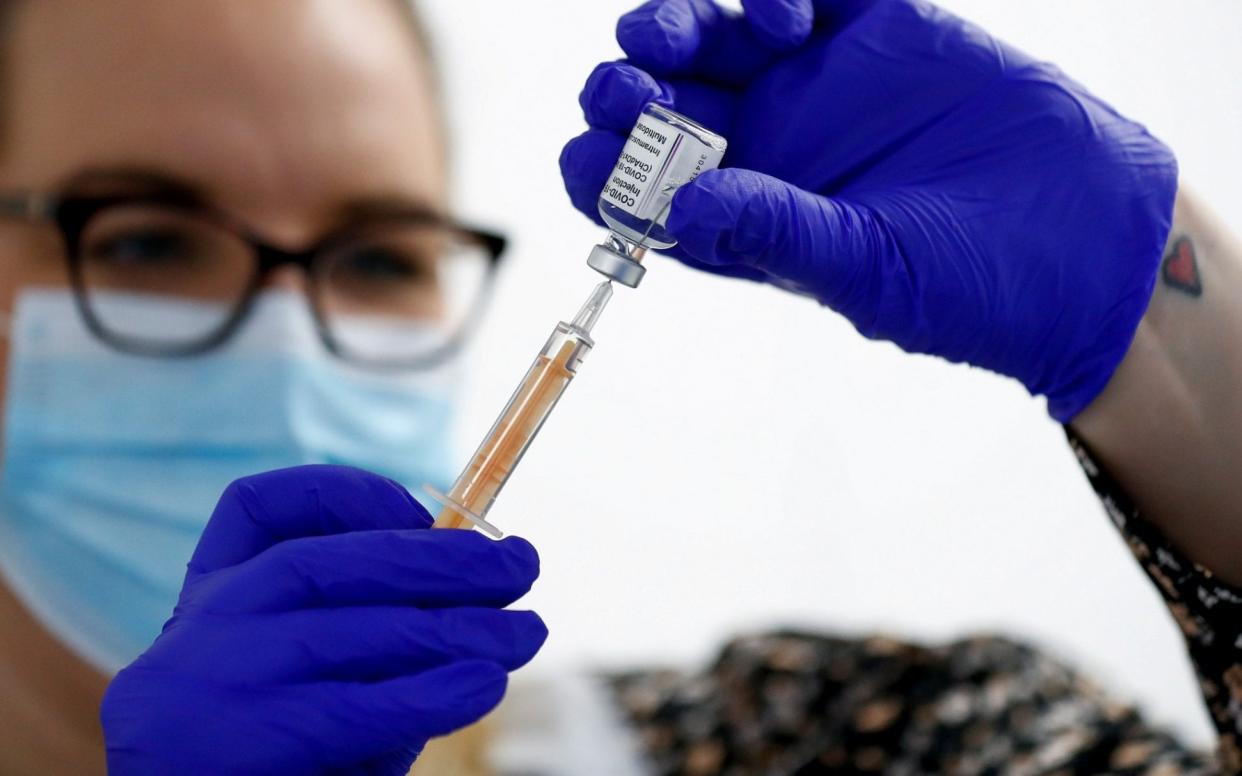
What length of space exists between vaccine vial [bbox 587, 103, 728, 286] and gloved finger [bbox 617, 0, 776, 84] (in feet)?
0.32

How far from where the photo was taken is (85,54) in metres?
1.43

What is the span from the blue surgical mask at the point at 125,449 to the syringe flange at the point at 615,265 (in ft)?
2.25

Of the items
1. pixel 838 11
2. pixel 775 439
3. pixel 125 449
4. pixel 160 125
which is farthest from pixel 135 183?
pixel 775 439

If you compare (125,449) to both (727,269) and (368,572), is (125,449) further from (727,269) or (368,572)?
(727,269)

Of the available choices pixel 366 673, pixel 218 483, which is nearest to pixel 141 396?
pixel 218 483

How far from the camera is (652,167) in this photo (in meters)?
0.88

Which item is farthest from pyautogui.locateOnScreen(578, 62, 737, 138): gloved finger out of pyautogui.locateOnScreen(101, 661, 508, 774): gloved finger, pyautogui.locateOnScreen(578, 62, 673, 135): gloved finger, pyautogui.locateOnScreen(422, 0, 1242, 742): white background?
pyautogui.locateOnScreen(422, 0, 1242, 742): white background

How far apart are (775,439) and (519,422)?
117 centimetres

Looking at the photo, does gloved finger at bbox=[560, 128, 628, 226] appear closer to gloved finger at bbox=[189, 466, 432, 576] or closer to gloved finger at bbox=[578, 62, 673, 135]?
gloved finger at bbox=[578, 62, 673, 135]

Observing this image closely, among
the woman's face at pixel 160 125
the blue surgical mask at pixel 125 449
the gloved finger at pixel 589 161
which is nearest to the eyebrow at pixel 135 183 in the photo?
the woman's face at pixel 160 125

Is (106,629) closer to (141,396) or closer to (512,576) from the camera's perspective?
(141,396)

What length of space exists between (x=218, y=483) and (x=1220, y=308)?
1194mm

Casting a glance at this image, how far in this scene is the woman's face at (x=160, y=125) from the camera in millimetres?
1411

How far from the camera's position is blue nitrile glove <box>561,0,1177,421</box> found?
977mm
